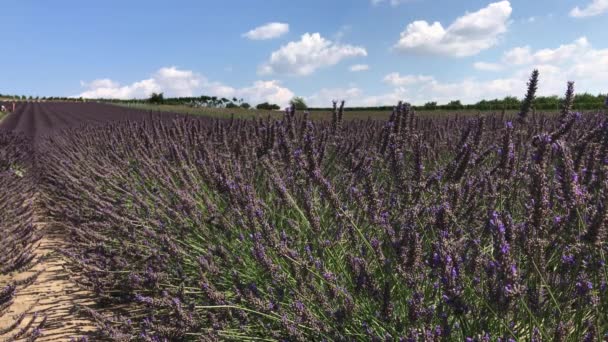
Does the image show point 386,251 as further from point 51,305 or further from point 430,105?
point 430,105

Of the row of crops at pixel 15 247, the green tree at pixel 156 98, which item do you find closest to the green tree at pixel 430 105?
the row of crops at pixel 15 247

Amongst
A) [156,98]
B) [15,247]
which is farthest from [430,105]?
[156,98]

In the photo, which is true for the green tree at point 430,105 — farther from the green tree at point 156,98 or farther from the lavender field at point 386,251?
the green tree at point 156,98

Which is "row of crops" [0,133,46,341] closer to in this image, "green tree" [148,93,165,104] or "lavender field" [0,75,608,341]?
"lavender field" [0,75,608,341]

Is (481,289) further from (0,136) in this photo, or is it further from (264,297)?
(0,136)

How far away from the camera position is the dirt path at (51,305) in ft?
8.86

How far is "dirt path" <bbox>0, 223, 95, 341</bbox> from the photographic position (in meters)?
2.70

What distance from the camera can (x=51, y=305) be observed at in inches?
123

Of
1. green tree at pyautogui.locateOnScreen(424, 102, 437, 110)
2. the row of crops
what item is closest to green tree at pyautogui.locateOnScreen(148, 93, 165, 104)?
green tree at pyautogui.locateOnScreen(424, 102, 437, 110)

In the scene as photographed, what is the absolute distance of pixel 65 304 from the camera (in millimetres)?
3135

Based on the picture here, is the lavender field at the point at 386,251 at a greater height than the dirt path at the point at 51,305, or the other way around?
the lavender field at the point at 386,251

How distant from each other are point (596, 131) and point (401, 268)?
1.11 metres

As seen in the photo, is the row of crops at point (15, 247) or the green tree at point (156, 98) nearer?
the row of crops at point (15, 247)

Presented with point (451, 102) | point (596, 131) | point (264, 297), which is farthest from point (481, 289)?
point (451, 102)
